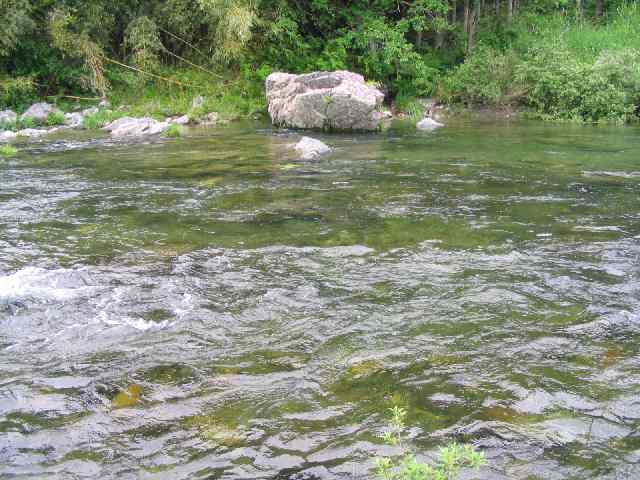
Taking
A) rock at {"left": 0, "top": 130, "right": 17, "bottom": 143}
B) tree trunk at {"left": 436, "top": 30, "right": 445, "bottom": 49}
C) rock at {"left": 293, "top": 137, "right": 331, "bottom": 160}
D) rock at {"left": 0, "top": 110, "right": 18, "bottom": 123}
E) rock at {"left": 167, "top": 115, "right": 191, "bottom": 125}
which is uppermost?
tree trunk at {"left": 436, "top": 30, "right": 445, "bottom": 49}

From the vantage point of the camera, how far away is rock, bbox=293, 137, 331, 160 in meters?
11.3

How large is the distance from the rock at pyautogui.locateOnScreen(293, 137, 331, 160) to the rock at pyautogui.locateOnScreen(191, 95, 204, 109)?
27.3 feet

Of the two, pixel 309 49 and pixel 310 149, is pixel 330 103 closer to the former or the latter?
pixel 310 149

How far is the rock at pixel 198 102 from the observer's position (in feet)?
63.8

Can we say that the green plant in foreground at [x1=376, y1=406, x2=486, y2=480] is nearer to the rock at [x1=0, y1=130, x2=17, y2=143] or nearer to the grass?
the rock at [x1=0, y1=130, x2=17, y2=143]

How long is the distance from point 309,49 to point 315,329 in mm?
20291

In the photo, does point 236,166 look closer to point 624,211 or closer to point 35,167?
point 35,167

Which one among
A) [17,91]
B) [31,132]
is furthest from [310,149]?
[17,91]

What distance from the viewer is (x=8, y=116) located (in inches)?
703

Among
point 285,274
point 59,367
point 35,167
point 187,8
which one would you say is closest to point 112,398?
point 59,367

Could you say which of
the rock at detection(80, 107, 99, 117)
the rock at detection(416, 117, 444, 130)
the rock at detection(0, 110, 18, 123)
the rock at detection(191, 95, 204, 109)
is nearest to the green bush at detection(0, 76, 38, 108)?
the rock at detection(0, 110, 18, 123)

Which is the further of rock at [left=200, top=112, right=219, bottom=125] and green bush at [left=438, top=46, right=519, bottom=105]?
green bush at [left=438, top=46, right=519, bottom=105]

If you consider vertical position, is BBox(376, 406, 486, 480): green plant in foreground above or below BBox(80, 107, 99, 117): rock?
below

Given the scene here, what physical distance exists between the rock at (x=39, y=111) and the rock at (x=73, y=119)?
0.60m
